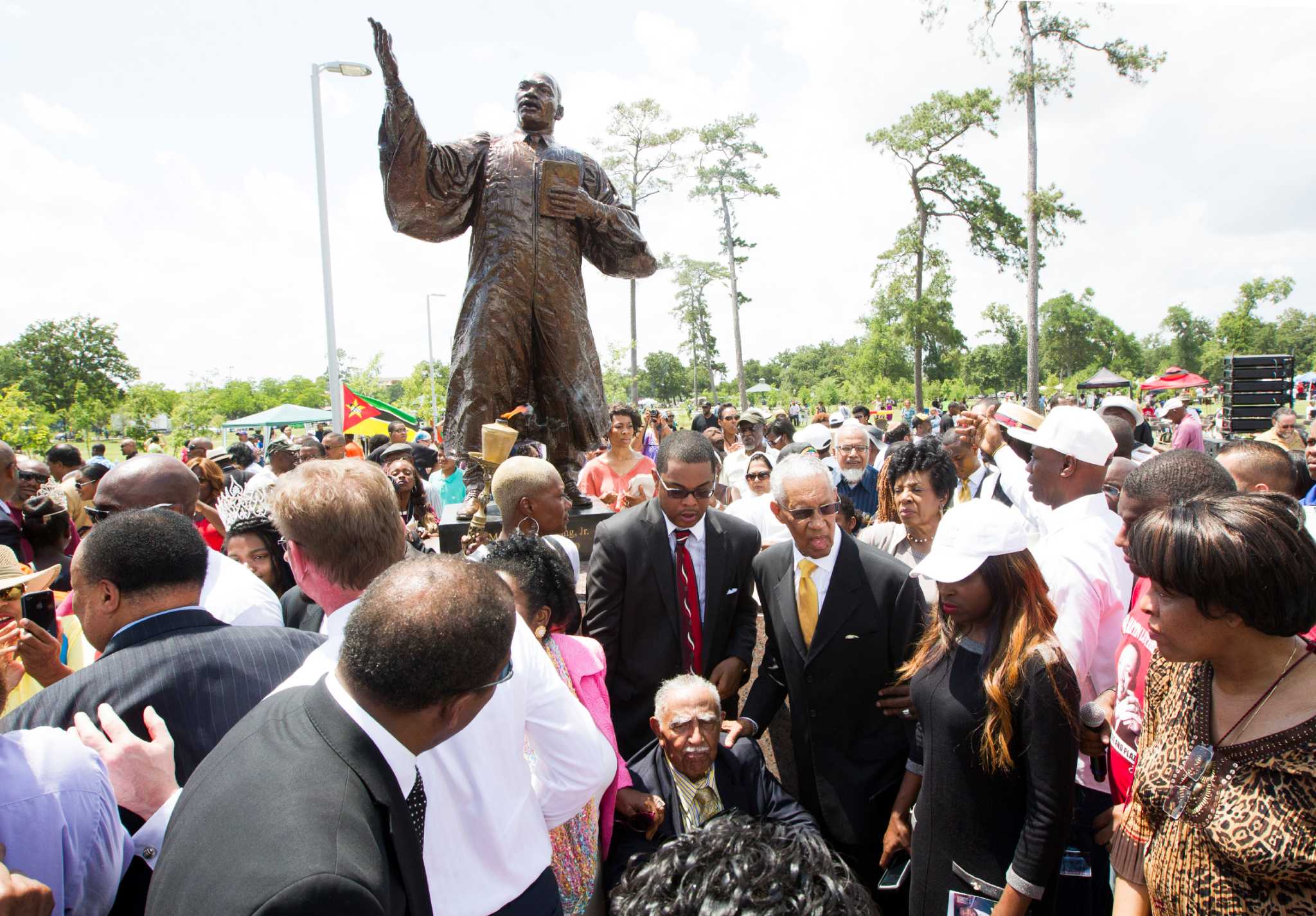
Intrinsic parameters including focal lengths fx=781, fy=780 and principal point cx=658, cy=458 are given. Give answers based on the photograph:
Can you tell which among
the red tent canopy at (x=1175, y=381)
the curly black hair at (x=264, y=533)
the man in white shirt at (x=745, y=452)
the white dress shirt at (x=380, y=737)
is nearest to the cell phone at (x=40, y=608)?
the curly black hair at (x=264, y=533)

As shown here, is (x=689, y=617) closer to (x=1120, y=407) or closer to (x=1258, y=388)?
(x=1120, y=407)

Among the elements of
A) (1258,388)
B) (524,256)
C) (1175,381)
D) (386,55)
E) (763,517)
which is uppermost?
(386,55)

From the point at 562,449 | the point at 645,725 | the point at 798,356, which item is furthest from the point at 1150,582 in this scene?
the point at 798,356

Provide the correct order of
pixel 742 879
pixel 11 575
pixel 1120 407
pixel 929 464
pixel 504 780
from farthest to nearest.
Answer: pixel 1120 407
pixel 929 464
pixel 11 575
pixel 504 780
pixel 742 879

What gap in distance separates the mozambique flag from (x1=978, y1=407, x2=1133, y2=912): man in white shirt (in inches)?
434

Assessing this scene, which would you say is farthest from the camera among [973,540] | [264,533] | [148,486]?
[264,533]

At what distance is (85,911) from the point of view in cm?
165

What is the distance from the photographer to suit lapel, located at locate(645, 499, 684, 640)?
3332mm

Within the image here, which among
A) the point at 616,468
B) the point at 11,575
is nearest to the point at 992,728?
the point at 11,575

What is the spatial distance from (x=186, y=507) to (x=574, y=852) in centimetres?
247

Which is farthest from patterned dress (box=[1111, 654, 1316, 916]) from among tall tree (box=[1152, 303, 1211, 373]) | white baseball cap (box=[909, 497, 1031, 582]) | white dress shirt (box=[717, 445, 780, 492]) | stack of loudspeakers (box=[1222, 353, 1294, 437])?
tall tree (box=[1152, 303, 1211, 373])

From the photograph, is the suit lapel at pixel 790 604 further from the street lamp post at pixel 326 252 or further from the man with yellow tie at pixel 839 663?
the street lamp post at pixel 326 252

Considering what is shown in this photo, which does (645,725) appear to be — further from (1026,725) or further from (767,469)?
(767,469)

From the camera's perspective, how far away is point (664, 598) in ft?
11.0
